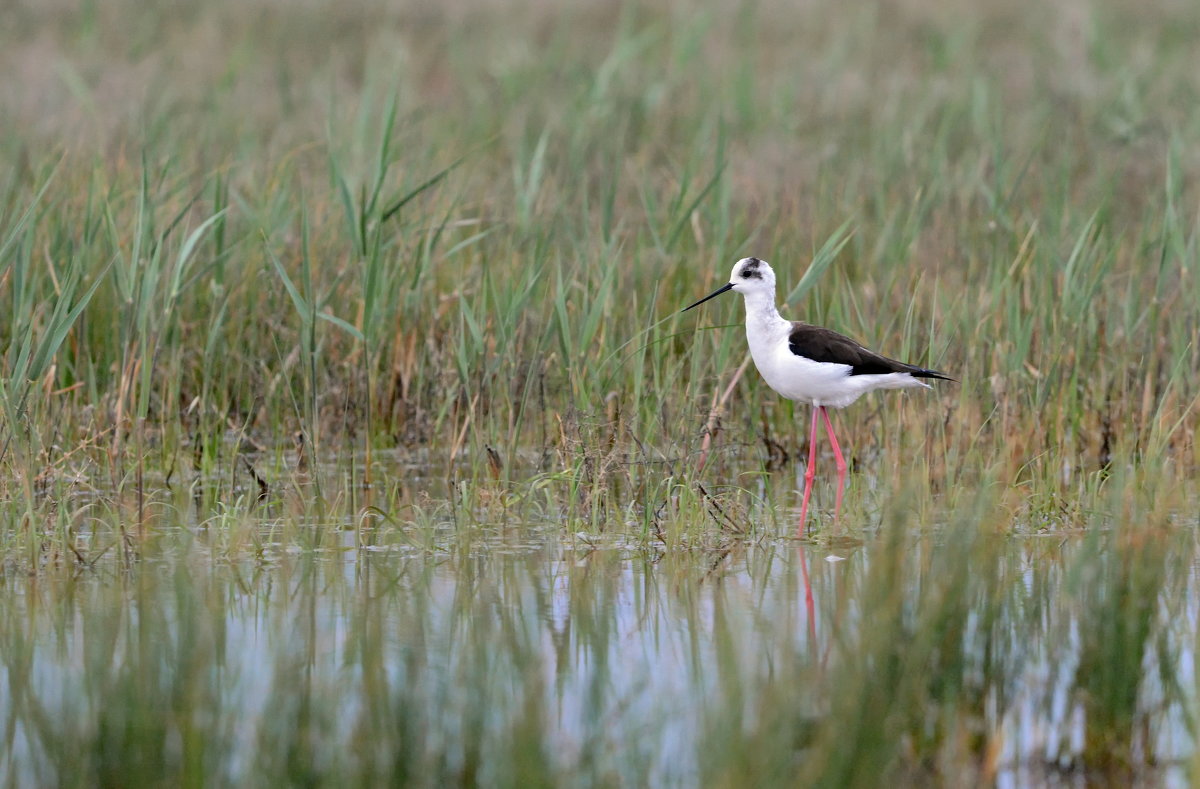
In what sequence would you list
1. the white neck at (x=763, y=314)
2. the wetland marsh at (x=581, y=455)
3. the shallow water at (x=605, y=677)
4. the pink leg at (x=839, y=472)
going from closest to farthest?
1. the shallow water at (x=605, y=677)
2. the wetland marsh at (x=581, y=455)
3. the pink leg at (x=839, y=472)
4. the white neck at (x=763, y=314)

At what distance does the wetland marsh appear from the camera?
11.3 ft

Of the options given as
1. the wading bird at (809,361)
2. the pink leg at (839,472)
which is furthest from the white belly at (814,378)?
the pink leg at (839,472)

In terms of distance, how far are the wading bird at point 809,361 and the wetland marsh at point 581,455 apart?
0.69 ft

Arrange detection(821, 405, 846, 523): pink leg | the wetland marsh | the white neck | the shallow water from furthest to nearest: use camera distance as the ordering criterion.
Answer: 1. the white neck
2. detection(821, 405, 846, 523): pink leg
3. the wetland marsh
4. the shallow water

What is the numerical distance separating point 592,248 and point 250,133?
2648 mm

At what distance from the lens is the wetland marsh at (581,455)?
344 centimetres

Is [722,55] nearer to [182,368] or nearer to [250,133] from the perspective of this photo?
[250,133]

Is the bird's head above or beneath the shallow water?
above

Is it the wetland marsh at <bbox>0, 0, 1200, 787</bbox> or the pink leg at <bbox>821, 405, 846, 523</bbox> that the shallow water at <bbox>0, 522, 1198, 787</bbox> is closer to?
the wetland marsh at <bbox>0, 0, 1200, 787</bbox>

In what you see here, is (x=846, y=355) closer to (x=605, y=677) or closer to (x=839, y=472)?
(x=839, y=472)

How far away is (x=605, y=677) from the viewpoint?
12.8 feet

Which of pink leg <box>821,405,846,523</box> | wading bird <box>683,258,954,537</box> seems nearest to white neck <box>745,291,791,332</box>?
wading bird <box>683,258,954,537</box>

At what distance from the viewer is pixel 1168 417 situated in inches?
251

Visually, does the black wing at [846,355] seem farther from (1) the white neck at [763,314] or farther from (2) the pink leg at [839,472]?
(2) the pink leg at [839,472]
